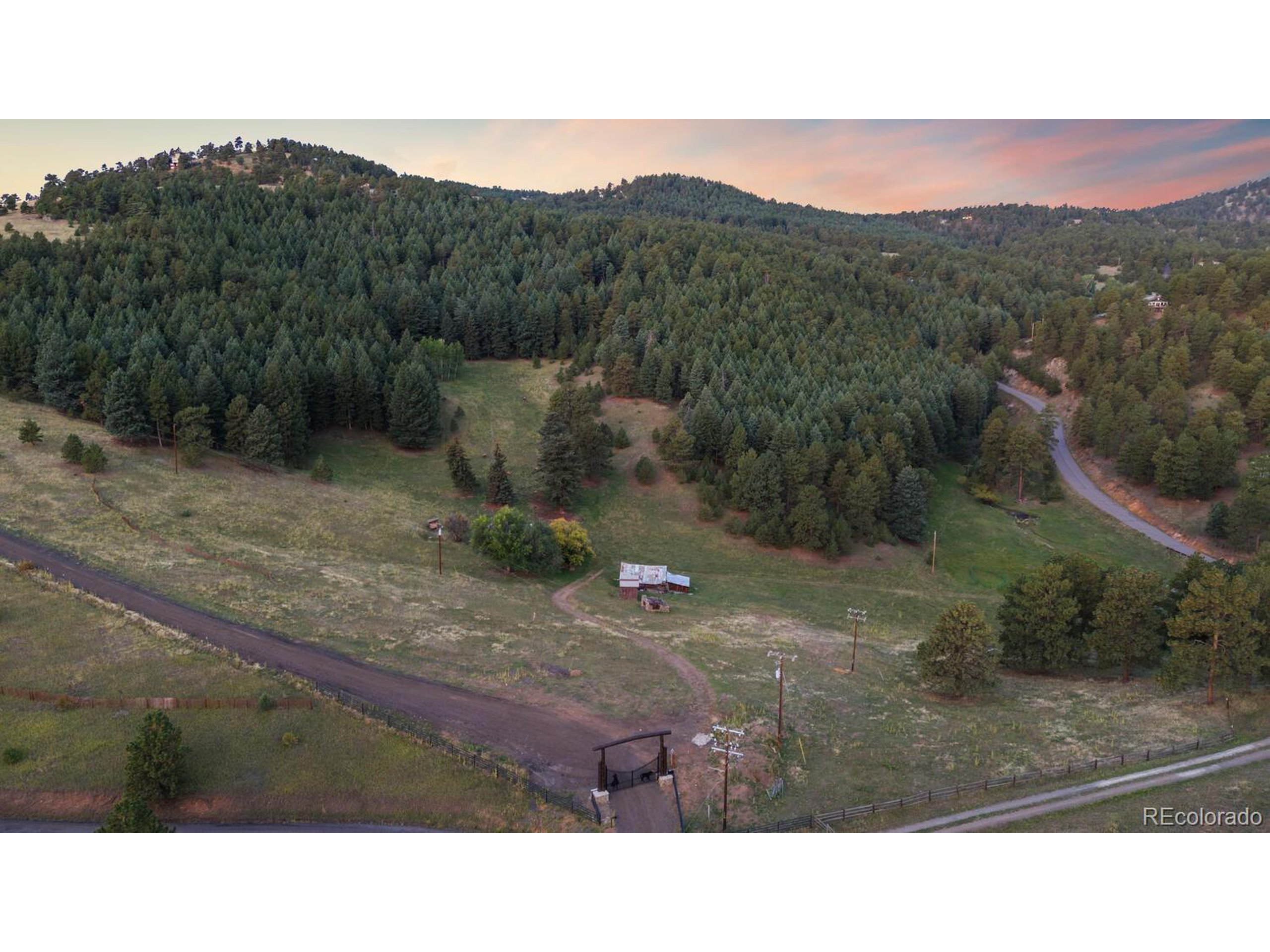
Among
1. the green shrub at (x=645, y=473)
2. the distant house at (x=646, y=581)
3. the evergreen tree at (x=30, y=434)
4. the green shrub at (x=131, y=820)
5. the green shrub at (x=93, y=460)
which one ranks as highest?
the evergreen tree at (x=30, y=434)

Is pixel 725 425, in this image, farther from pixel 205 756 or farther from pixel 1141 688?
pixel 205 756

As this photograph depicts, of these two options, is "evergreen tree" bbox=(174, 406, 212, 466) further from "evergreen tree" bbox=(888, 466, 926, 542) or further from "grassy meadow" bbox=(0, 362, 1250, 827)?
"evergreen tree" bbox=(888, 466, 926, 542)

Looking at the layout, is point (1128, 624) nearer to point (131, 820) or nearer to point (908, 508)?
point (908, 508)

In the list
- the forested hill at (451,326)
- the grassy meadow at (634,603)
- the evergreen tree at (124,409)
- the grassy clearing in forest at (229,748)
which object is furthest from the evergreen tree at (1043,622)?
the evergreen tree at (124,409)

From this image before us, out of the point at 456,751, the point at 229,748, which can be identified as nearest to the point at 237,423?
the point at 229,748

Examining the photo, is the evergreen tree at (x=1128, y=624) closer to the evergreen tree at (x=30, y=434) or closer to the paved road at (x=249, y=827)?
the paved road at (x=249, y=827)

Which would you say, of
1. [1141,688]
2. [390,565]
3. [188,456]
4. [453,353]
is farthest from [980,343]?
[188,456]

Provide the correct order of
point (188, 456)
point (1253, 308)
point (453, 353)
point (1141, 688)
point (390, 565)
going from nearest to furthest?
point (1141, 688) → point (390, 565) → point (188, 456) → point (1253, 308) → point (453, 353)
